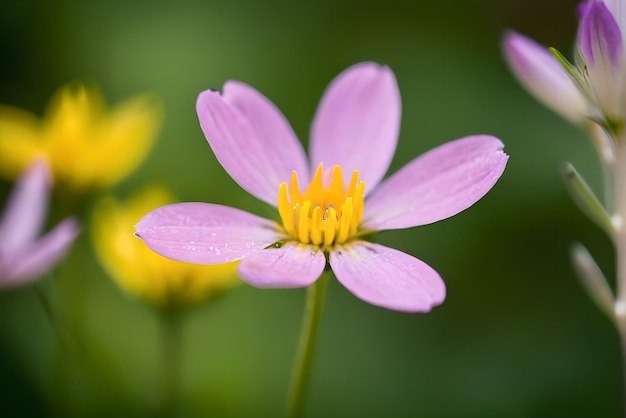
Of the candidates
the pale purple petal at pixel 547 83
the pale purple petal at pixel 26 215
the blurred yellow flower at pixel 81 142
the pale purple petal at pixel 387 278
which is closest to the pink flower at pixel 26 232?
the pale purple petal at pixel 26 215

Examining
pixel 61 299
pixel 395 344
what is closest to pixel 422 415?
pixel 395 344

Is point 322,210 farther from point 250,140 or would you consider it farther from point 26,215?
point 26,215

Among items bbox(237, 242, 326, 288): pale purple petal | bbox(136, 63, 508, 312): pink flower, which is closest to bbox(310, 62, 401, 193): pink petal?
bbox(136, 63, 508, 312): pink flower

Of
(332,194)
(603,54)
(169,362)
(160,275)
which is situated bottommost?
(169,362)

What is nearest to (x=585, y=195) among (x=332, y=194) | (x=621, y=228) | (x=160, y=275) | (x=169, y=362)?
(x=621, y=228)

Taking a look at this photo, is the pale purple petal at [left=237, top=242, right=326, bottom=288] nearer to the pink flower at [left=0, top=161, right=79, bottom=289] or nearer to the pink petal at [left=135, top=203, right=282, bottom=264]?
the pink petal at [left=135, top=203, right=282, bottom=264]

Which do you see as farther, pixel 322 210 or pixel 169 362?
pixel 169 362

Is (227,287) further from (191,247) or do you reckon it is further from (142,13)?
(142,13)

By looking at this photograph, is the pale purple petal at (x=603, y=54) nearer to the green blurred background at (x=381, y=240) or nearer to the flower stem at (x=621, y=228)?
the flower stem at (x=621, y=228)
